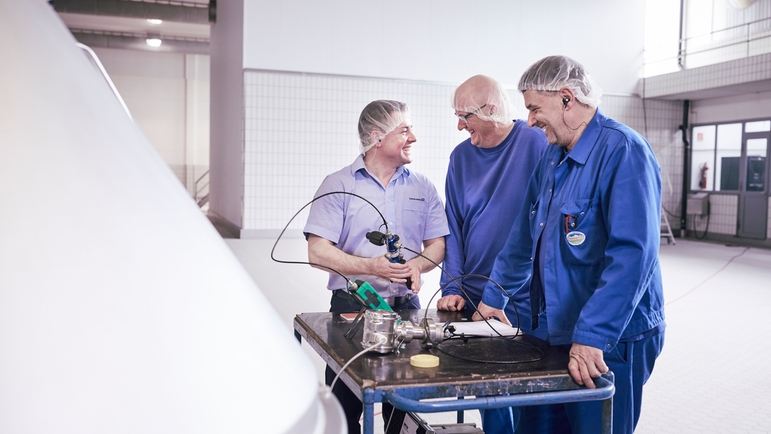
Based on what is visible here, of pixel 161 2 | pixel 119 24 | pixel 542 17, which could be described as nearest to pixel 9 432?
pixel 542 17

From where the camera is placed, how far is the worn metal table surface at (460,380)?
3.69ft

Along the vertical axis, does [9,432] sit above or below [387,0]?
below

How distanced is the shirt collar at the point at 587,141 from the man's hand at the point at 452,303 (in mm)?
584

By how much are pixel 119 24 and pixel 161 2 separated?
1867 millimetres

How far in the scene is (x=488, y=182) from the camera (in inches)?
81.2

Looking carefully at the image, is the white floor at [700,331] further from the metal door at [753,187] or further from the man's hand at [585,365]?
the metal door at [753,187]

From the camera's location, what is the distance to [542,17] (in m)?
9.38

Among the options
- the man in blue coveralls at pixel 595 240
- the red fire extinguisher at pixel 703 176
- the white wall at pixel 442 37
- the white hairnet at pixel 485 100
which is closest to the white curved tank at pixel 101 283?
the man in blue coveralls at pixel 595 240

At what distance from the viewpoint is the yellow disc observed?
1235 millimetres

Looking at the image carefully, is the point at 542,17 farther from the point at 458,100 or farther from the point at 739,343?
the point at 458,100

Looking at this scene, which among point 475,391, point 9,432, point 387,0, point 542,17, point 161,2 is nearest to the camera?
point 9,432

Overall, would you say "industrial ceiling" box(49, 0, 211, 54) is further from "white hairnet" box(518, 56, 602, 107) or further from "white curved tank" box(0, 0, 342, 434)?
"white curved tank" box(0, 0, 342, 434)

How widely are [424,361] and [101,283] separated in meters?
0.84

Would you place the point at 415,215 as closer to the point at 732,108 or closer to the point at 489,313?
the point at 489,313
